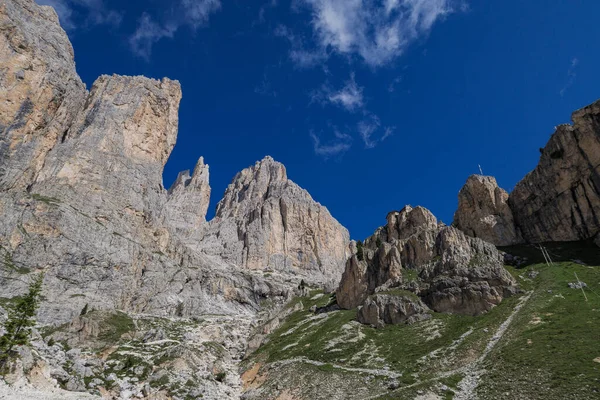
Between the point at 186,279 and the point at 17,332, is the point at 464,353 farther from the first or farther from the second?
the point at 186,279

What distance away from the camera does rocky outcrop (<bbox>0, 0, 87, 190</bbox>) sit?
157 metres

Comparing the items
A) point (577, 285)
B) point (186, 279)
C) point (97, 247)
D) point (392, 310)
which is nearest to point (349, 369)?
point (392, 310)

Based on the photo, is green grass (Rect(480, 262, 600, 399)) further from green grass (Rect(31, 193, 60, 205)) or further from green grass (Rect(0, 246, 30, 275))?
green grass (Rect(31, 193, 60, 205))

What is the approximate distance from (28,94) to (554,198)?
678 feet

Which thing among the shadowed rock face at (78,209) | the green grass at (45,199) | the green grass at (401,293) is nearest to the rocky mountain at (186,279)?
the shadowed rock face at (78,209)

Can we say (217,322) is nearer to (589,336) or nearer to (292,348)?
(292,348)

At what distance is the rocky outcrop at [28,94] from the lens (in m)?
157

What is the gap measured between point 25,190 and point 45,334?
9241 cm

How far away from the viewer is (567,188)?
104812 mm

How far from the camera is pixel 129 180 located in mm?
180250

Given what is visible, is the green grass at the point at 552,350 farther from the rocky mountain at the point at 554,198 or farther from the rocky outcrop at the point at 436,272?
the rocky mountain at the point at 554,198

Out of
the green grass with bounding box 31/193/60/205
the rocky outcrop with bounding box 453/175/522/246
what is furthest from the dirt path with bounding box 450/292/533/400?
the green grass with bounding box 31/193/60/205

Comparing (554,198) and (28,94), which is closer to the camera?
(554,198)

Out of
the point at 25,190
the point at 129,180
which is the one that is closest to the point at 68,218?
the point at 25,190
